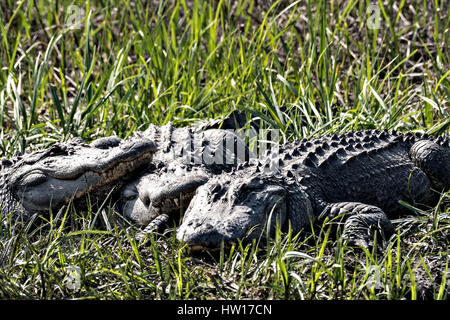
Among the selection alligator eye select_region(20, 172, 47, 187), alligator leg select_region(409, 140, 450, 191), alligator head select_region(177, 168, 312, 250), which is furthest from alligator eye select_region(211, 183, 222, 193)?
alligator leg select_region(409, 140, 450, 191)

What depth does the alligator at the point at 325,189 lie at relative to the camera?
3.35 meters

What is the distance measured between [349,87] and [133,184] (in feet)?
9.16

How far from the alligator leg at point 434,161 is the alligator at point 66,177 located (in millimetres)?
1810

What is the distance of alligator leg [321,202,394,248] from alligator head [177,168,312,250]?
0.17 meters

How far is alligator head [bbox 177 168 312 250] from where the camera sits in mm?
3217

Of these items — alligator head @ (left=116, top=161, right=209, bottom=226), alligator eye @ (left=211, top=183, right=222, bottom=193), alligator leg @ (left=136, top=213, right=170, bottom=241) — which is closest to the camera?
alligator eye @ (left=211, top=183, right=222, bottom=193)

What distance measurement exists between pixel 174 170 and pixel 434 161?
1.77m

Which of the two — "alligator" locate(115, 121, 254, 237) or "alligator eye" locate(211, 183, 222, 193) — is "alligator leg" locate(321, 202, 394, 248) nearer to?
"alligator eye" locate(211, 183, 222, 193)

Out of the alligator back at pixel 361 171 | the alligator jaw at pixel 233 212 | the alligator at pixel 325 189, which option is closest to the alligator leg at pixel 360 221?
the alligator at pixel 325 189

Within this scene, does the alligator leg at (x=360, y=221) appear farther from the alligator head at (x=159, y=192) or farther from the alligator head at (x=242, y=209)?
the alligator head at (x=159, y=192)

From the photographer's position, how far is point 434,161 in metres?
4.24

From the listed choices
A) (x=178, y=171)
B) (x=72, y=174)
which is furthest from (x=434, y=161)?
(x=72, y=174)

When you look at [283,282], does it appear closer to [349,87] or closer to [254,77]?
[254,77]
